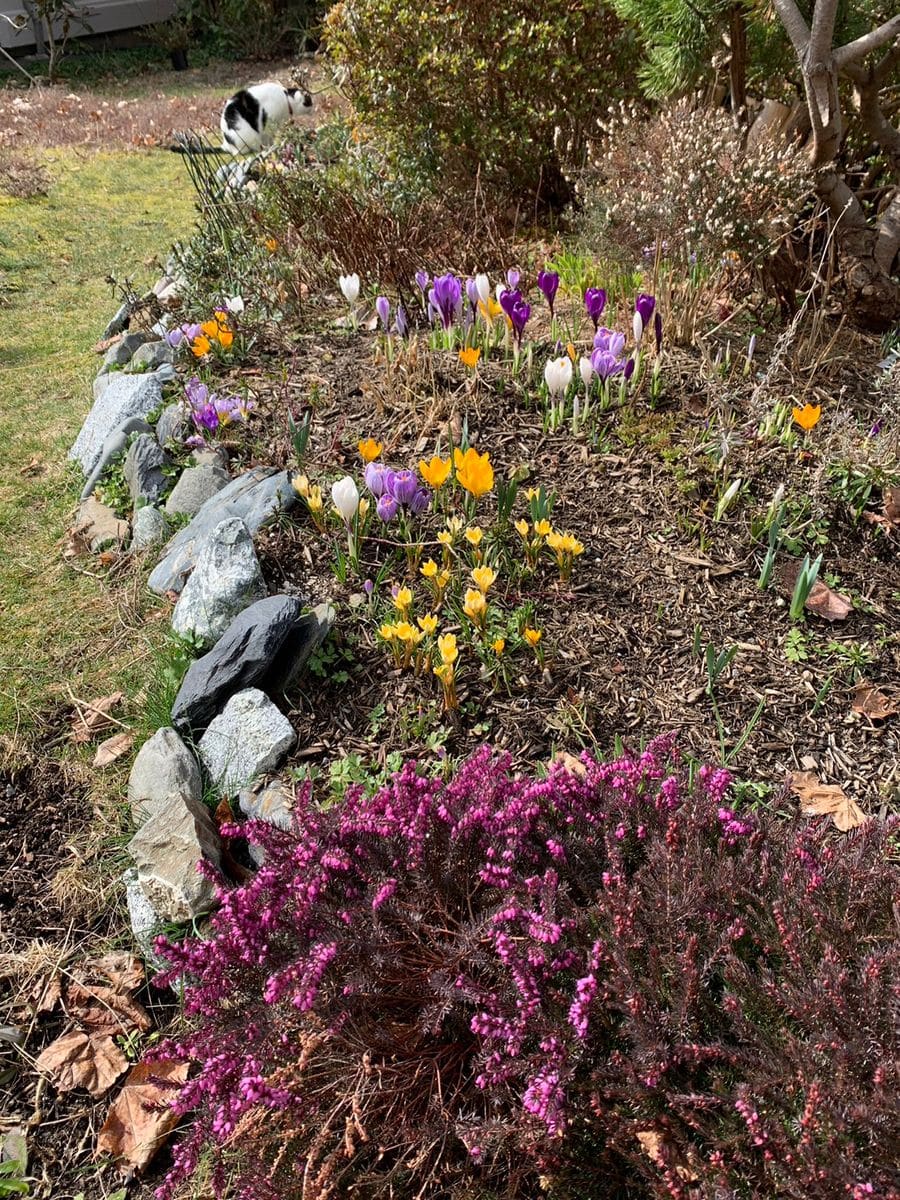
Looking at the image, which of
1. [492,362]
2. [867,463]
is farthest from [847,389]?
[492,362]

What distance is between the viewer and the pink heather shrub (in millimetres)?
1499

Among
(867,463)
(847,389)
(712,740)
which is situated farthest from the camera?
(847,389)

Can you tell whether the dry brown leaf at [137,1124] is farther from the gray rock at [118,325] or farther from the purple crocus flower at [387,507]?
the gray rock at [118,325]

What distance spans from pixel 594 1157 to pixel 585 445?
94.5 inches

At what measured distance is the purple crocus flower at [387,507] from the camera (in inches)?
112

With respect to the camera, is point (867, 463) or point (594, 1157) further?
point (867, 463)

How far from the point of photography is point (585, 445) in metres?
3.33

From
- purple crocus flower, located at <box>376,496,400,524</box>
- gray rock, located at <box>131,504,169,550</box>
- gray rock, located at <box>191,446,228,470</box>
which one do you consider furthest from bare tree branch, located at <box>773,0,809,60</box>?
gray rock, located at <box>131,504,169,550</box>

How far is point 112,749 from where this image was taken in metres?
2.83

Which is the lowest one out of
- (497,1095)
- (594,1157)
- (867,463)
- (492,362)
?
(594,1157)

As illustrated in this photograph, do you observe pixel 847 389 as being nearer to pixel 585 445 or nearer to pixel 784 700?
pixel 585 445

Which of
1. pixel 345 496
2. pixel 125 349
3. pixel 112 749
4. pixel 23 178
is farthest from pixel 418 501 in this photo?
pixel 23 178

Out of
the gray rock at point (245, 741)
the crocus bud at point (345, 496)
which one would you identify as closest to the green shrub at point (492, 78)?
the crocus bud at point (345, 496)

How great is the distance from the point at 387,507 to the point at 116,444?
188 cm
